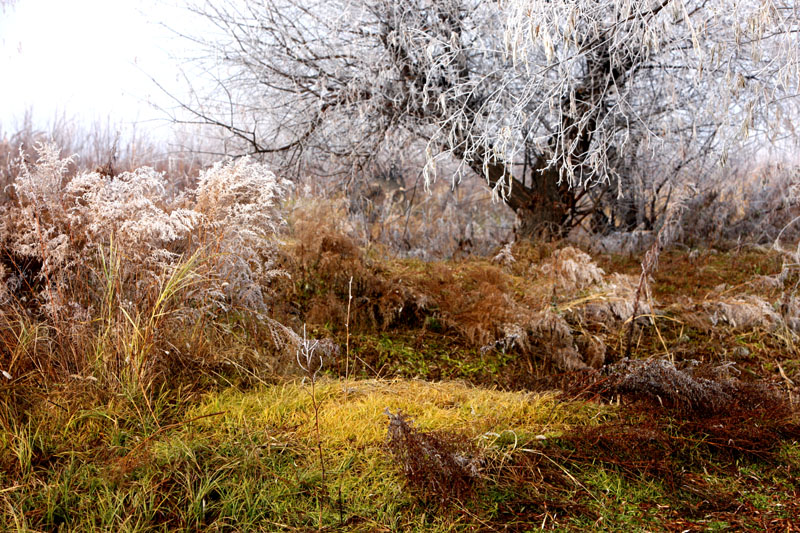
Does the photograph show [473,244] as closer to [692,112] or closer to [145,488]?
[692,112]

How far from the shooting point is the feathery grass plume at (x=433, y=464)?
207cm

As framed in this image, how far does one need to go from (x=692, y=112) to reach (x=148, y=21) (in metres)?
5.18

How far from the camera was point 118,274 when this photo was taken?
9.21 ft

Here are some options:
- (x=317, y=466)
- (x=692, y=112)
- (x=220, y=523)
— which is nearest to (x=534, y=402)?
(x=317, y=466)

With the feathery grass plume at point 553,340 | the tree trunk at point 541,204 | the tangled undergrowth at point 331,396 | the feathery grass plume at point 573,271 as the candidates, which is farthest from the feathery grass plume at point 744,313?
the tree trunk at point 541,204

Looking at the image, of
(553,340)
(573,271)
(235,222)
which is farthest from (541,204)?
(235,222)

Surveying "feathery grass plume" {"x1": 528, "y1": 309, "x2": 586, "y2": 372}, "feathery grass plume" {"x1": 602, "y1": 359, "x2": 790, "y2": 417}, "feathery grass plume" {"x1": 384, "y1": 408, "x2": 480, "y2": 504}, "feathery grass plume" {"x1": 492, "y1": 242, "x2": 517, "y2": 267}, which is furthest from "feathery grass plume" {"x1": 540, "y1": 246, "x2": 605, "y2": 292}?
"feathery grass plume" {"x1": 384, "y1": 408, "x2": 480, "y2": 504}

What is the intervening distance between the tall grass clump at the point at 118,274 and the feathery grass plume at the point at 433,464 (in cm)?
117

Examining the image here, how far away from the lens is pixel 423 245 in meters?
6.57

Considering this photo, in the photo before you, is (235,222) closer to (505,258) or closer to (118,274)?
(118,274)

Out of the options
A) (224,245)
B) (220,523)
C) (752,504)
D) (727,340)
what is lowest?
(220,523)

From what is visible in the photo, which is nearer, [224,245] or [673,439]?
[673,439]

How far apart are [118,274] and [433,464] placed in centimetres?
172

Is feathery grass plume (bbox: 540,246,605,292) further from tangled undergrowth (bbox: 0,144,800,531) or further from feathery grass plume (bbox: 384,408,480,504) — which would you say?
feathery grass plume (bbox: 384,408,480,504)
